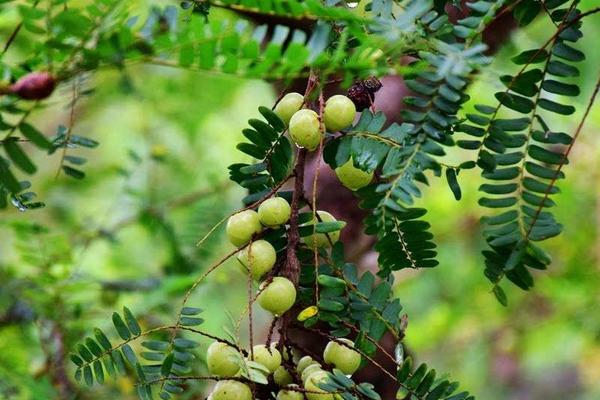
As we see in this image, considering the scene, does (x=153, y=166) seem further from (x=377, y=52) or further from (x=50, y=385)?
(x=377, y=52)

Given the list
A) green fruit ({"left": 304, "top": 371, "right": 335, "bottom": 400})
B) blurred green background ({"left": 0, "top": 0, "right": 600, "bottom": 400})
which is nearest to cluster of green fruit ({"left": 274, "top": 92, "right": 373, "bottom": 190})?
green fruit ({"left": 304, "top": 371, "right": 335, "bottom": 400})

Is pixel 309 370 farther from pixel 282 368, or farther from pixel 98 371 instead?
pixel 98 371

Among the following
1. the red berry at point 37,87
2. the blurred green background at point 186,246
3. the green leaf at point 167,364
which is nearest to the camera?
the red berry at point 37,87

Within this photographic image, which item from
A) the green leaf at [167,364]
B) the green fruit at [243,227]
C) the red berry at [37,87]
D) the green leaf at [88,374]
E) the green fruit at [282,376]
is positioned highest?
the red berry at [37,87]

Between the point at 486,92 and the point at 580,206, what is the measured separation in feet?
0.94

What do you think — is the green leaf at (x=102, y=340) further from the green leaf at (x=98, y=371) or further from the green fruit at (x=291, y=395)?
the green fruit at (x=291, y=395)

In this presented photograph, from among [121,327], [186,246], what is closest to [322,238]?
[121,327]

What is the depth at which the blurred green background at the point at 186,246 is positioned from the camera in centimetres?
100

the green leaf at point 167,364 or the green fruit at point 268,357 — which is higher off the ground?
the green fruit at point 268,357

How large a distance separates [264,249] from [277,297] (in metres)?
0.03

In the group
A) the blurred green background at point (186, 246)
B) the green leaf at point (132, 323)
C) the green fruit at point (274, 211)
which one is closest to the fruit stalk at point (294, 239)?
the green fruit at point (274, 211)

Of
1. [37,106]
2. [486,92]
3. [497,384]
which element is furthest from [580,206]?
[37,106]

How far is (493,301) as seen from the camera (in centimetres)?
177

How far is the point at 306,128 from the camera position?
409 mm
